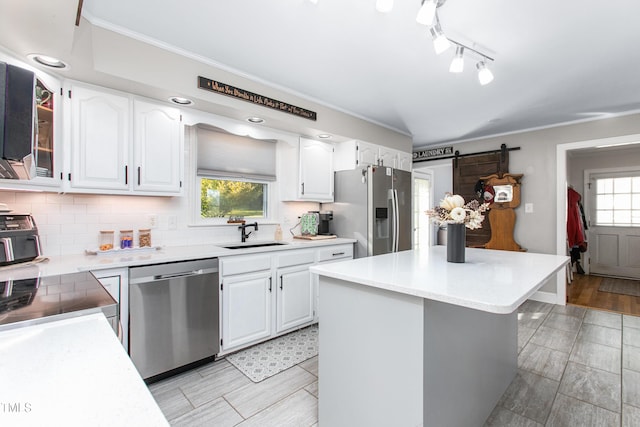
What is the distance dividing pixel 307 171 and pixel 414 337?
95.5 inches

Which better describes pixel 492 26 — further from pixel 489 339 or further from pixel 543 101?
pixel 489 339

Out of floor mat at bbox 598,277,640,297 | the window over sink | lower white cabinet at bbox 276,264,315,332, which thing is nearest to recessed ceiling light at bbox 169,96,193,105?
the window over sink

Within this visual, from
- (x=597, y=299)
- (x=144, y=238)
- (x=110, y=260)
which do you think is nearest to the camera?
(x=110, y=260)

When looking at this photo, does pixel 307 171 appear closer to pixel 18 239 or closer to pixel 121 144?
pixel 121 144

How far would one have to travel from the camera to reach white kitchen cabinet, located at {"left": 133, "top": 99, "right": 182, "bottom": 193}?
7.40ft

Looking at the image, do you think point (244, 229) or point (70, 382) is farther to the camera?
point (244, 229)

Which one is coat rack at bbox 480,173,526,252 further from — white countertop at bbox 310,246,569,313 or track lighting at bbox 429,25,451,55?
track lighting at bbox 429,25,451,55

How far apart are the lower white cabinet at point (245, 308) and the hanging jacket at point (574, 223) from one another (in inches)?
193

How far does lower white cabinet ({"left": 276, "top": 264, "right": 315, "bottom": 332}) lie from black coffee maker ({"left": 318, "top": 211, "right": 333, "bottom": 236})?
0.76 meters

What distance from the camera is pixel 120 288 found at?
6.28 feet

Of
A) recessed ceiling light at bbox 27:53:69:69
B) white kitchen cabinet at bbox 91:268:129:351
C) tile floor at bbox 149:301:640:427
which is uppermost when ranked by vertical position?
recessed ceiling light at bbox 27:53:69:69

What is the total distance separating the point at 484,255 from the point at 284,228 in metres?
2.12

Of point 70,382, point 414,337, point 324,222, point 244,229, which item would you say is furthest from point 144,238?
point 414,337

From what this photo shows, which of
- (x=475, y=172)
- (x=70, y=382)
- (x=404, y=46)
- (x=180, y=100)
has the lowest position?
(x=70, y=382)
